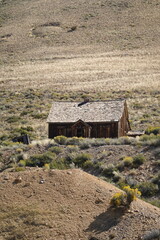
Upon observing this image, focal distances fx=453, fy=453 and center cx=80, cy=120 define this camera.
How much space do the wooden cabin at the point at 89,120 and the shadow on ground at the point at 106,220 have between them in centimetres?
1542

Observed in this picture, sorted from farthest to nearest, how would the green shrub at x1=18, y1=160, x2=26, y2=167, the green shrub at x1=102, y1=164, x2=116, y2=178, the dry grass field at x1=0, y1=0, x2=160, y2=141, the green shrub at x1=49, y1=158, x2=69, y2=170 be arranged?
the dry grass field at x1=0, y1=0, x2=160, y2=141 → the green shrub at x1=18, y1=160, x2=26, y2=167 → the green shrub at x1=49, y1=158, x2=69, y2=170 → the green shrub at x1=102, y1=164, x2=116, y2=178

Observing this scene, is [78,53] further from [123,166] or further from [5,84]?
[123,166]

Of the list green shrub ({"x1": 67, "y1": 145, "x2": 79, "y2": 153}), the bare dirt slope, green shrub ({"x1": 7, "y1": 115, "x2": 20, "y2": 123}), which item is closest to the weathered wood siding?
green shrub ({"x1": 67, "y1": 145, "x2": 79, "y2": 153})

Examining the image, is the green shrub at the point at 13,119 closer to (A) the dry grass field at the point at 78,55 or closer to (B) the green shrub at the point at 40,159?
(A) the dry grass field at the point at 78,55

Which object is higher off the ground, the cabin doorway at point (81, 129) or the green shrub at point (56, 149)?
the green shrub at point (56, 149)

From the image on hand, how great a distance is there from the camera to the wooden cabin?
28.9m

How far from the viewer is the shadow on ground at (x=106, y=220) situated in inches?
506

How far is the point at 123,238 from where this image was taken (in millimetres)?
12430

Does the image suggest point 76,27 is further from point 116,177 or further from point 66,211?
point 66,211

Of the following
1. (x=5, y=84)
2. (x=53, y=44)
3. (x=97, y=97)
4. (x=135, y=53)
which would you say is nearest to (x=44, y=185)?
(x=97, y=97)

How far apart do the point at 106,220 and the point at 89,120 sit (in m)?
16.1

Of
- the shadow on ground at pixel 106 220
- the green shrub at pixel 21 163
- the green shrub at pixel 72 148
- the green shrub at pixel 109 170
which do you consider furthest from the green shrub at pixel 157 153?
the shadow on ground at pixel 106 220

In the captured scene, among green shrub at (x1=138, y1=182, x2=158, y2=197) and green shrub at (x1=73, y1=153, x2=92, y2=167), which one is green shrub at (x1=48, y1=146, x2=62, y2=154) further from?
green shrub at (x1=138, y1=182, x2=158, y2=197)

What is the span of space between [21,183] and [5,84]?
50.0 metres
